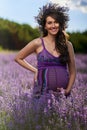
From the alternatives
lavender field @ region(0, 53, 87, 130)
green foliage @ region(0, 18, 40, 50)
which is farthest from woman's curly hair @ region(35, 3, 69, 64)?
green foliage @ region(0, 18, 40, 50)

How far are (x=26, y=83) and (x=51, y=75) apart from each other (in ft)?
2.25

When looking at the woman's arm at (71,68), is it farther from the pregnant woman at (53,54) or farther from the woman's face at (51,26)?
the woman's face at (51,26)

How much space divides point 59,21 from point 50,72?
14.4 inches

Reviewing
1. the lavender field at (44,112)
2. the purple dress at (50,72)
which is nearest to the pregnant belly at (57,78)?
the purple dress at (50,72)

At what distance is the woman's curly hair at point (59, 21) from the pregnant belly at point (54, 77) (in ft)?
0.26

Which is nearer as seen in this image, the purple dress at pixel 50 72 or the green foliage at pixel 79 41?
the purple dress at pixel 50 72

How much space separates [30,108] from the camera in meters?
3.03

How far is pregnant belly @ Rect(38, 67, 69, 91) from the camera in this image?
123 inches

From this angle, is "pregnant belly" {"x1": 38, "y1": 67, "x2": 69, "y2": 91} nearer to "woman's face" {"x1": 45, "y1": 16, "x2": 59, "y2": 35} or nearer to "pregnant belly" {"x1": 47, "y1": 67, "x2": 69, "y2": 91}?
"pregnant belly" {"x1": 47, "y1": 67, "x2": 69, "y2": 91}

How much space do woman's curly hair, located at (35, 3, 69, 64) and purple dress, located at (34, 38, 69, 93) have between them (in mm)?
61

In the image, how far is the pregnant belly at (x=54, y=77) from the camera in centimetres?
313

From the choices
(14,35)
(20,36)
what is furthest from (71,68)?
(14,35)

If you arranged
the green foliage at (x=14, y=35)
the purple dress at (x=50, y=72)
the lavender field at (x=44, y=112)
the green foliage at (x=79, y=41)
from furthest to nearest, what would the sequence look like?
1. the green foliage at (x=14, y=35)
2. the green foliage at (x=79, y=41)
3. the purple dress at (x=50, y=72)
4. the lavender field at (x=44, y=112)

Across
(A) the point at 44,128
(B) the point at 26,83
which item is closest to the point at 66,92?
(A) the point at 44,128
